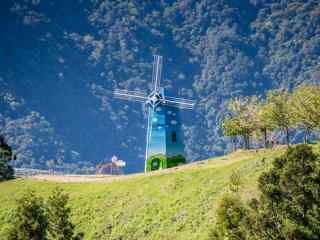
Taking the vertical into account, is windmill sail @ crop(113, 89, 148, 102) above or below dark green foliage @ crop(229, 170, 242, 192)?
above

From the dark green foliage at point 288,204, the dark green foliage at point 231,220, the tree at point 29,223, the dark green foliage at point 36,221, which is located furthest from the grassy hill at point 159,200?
the tree at point 29,223

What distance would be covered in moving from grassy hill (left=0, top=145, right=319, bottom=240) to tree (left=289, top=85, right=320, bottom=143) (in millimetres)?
9809

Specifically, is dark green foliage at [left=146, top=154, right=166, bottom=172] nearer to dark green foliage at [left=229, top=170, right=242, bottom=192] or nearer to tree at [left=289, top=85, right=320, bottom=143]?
tree at [left=289, top=85, right=320, bottom=143]

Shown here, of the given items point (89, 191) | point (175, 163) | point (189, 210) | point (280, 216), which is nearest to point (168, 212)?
point (189, 210)

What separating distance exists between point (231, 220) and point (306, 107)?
4640 cm

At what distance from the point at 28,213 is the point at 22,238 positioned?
2043 millimetres

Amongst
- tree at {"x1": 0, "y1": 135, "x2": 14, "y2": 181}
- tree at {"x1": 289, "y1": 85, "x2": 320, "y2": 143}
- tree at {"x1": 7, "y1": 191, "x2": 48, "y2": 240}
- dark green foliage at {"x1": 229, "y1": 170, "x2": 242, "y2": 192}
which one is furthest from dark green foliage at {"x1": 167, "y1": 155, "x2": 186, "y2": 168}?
tree at {"x1": 7, "y1": 191, "x2": 48, "y2": 240}

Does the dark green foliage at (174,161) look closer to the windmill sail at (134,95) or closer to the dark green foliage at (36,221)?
the windmill sail at (134,95)

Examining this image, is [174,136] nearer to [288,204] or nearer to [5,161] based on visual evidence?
[5,161]

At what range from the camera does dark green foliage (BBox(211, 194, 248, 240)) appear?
1517 inches

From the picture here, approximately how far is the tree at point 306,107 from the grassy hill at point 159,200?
9809 millimetres

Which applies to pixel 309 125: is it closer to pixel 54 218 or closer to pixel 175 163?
pixel 175 163

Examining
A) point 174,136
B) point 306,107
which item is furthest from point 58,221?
point 174,136

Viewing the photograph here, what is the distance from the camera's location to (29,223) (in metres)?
43.2
